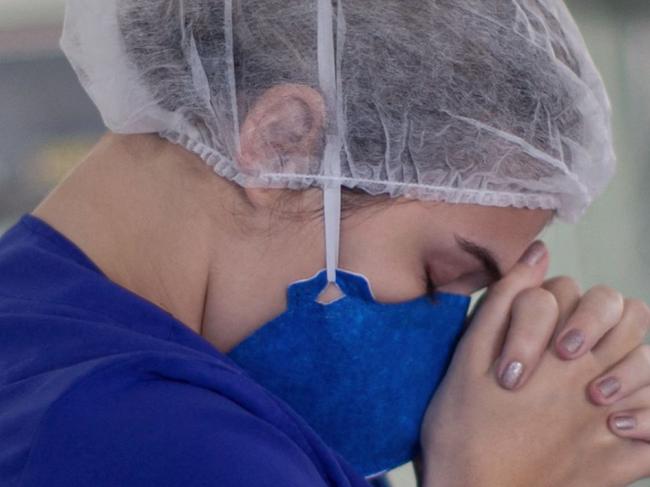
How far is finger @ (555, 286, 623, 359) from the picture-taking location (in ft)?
3.37

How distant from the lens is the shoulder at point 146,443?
25.8 inches

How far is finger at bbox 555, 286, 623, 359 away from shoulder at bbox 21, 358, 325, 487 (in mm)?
412

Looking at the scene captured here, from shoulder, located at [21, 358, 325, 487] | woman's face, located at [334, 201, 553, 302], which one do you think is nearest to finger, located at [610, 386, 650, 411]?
woman's face, located at [334, 201, 553, 302]

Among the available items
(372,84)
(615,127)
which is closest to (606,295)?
(372,84)

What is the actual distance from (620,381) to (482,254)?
22 centimetres

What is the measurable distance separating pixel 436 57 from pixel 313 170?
0.15 meters

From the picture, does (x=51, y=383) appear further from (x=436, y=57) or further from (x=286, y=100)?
(x=436, y=57)

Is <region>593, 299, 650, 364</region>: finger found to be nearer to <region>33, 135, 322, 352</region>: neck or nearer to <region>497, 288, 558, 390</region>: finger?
<region>497, 288, 558, 390</region>: finger

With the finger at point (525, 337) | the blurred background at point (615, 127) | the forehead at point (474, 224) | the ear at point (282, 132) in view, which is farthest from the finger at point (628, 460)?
the blurred background at point (615, 127)

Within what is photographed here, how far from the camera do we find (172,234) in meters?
0.88

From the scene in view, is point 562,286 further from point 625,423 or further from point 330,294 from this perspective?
point 330,294

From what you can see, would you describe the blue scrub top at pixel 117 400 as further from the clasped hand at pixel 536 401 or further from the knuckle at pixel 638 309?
the knuckle at pixel 638 309

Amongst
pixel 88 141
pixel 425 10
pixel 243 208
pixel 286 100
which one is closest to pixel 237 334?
pixel 243 208

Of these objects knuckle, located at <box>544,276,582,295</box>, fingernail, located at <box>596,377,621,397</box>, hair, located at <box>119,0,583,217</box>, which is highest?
hair, located at <box>119,0,583,217</box>
